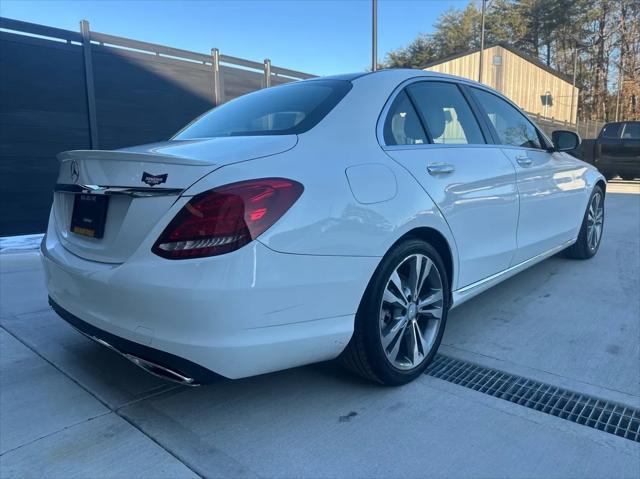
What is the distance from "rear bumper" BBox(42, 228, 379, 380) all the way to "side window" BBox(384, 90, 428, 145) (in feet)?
2.43

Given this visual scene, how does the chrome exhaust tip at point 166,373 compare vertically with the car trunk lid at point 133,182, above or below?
below

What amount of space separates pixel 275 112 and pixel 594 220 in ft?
13.1

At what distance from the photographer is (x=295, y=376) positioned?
264 centimetres

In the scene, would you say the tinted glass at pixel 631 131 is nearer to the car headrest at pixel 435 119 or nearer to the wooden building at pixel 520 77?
the car headrest at pixel 435 119

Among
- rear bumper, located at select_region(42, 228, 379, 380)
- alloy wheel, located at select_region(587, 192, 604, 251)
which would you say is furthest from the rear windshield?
alloy wheel, located at select_region(587, 192, 604, 251)

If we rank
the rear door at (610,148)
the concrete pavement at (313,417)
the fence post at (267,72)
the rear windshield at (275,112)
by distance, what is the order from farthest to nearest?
1. the rear door at (610,148)
2. the fence post at (267,72)
3. the rear windshield at (275,112)
4. the concrete pavement at (313,417)

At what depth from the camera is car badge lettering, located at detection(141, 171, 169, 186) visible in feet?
6.15

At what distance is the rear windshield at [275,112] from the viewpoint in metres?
2.37

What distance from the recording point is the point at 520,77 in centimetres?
3456

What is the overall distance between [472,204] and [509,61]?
34.7 metres

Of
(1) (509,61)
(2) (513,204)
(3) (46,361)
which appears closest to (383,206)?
(2) (513,204)

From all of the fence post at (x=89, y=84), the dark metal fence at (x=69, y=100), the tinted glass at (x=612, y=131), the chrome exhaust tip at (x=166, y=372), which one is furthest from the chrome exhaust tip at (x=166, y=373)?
the tinted glass at (x=612, y=131)

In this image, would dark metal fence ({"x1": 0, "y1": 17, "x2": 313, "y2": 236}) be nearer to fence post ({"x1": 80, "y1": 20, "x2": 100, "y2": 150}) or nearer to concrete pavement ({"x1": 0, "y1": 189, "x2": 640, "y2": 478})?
fence post ({"x1": 80, "y1": 20, "x2": 100, "y2": 150})

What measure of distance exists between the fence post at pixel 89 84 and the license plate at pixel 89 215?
6.25m
